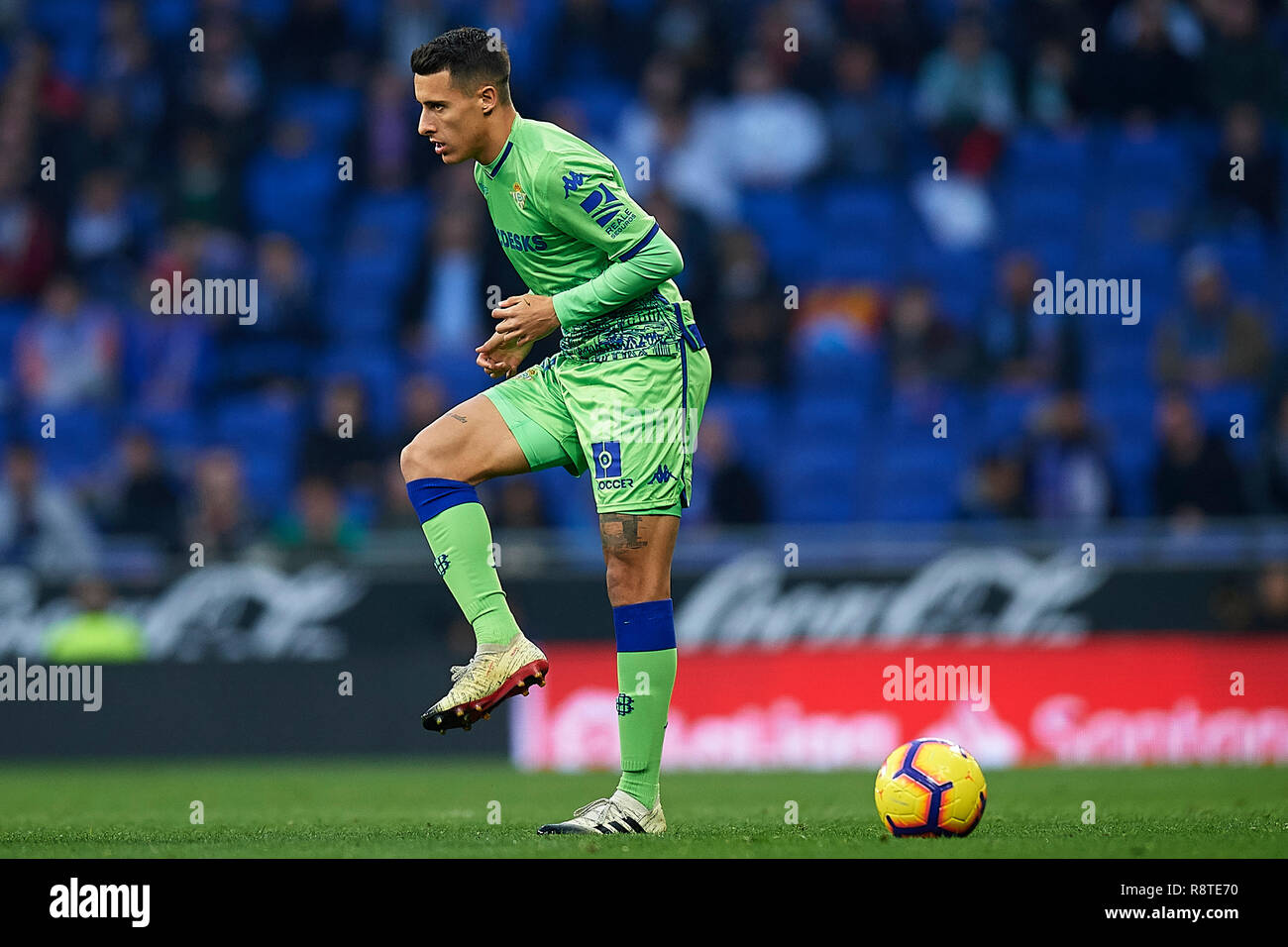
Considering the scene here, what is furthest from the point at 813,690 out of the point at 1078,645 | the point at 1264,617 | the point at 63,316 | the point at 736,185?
the point at 63,316

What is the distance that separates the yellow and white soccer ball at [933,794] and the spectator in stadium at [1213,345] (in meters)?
8.89

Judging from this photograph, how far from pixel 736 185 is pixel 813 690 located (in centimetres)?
582

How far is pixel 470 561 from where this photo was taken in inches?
236

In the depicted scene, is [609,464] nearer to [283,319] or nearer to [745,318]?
[745,318]

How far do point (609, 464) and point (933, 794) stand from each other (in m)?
1.53

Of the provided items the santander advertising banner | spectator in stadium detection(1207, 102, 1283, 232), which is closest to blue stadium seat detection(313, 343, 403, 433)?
the santander advertising banner

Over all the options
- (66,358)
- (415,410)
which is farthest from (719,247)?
(66,358)

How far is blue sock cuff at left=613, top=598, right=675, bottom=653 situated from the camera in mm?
5973

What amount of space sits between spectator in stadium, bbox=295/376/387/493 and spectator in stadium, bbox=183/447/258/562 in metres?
0.51

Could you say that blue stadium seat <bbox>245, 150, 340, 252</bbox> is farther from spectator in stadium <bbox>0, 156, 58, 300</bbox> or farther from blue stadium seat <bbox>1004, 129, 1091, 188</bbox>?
blue stadium seat <bbox>1004, 129, 1091, 188</bbox>

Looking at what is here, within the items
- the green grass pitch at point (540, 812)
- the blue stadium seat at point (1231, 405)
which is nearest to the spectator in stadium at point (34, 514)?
the green grass pitch at point (540, 812)

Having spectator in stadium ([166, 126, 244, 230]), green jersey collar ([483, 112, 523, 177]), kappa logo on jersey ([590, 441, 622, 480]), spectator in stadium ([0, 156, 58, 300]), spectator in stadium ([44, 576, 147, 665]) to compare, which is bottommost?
spectator in stadium ([44, 576, 147, 665])

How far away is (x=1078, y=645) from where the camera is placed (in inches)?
446

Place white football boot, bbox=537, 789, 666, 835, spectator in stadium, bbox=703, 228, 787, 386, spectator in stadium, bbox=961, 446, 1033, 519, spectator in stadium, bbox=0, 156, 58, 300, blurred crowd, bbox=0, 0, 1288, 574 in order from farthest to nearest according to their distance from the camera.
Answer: spectator in stadium, bbox=0, 156, 58, 300 → spectator in stadium, bbox=703, 228, 787, 386 → blurred crowd, bbox=0, 0, 1288, 574 → spectator in stadium, bbox=961, 446, 1033, 519 → white football boot, bbox=537, 789, 666, 835
